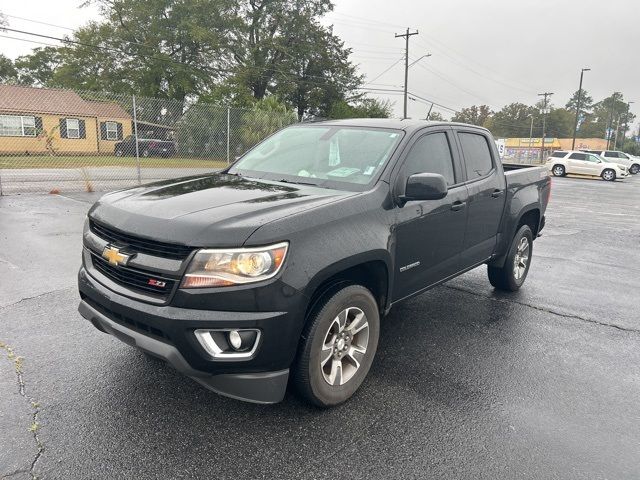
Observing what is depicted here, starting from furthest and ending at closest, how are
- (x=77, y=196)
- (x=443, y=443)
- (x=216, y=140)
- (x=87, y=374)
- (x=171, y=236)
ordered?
(x=216, y=140) < (x=77, y=196) < (x=87, y=374) < (x=443, y=443) < (x=171, y=236)

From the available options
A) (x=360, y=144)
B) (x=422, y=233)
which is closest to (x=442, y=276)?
(x=422, y=233)

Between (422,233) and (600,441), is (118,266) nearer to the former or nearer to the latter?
(422,233)

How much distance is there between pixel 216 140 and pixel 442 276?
15.1 metres

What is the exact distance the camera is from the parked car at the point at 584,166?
3047 cm

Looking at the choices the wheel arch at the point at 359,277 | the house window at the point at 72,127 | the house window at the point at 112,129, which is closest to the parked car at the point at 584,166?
the house window at the point at 112,129

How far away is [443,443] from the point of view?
2.77m

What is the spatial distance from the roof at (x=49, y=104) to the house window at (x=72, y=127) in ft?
1.91

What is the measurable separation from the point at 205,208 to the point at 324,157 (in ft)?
4.41

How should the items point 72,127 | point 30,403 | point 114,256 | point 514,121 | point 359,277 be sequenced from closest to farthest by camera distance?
point 114,256 → point 30,403 → point 359,277 → point 72,127 → point 514,121

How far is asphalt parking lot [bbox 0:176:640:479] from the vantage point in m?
2.54

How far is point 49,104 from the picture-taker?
33.7 metres

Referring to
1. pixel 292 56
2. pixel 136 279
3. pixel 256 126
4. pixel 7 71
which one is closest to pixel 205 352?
pixel 136 279

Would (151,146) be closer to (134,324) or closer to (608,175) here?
(134,324)

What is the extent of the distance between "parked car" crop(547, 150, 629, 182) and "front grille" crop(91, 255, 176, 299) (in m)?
32.1
